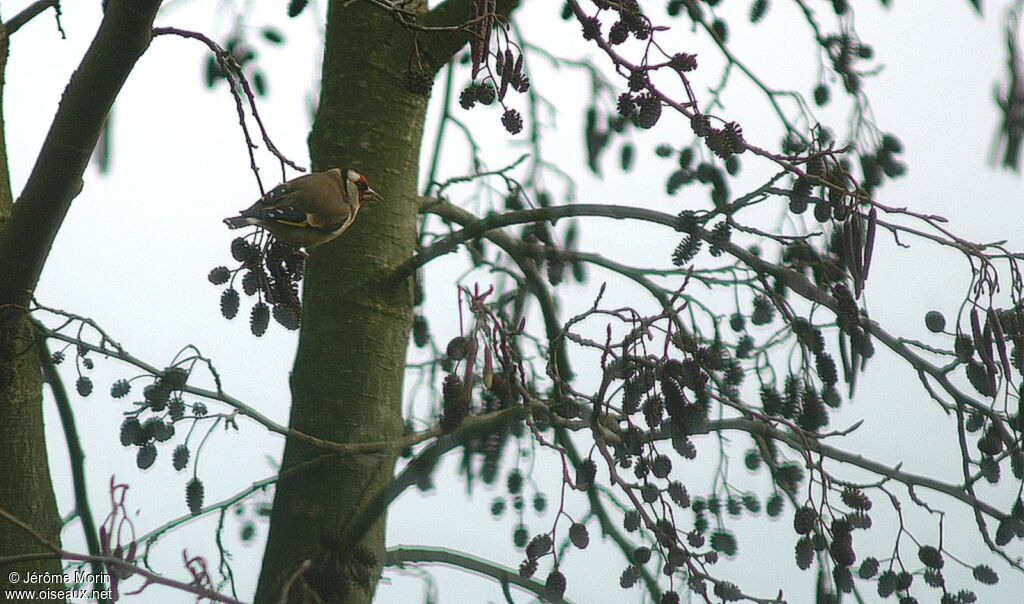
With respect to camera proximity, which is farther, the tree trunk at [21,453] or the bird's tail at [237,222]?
the tree trunk at [21,453]

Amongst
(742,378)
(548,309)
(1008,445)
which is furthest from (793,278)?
(548,309)

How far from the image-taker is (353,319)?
6.03 ft

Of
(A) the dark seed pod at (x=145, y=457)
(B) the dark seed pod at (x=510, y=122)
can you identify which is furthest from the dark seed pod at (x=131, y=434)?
(B) the dark seed pod at (x=510, y=122)

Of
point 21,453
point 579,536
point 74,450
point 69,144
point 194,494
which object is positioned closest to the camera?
point 69,144

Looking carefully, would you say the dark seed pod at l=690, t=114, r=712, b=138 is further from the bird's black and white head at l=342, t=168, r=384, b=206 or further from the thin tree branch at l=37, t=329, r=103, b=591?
the thin tree branch at l=37, t=329, r=103, b=591

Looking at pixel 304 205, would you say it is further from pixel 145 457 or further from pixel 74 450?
pixel 74 450

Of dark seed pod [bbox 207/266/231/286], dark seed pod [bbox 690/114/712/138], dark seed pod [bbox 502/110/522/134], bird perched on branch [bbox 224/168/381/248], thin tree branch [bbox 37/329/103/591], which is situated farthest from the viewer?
thin tree branch [bbox 37/329/103/591]

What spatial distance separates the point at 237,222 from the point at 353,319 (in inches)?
19.2

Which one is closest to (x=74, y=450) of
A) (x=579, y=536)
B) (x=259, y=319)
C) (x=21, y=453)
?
(x=21, y=453)

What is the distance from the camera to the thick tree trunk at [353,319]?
1742 mm

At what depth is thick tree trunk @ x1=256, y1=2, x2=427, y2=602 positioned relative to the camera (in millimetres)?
1742

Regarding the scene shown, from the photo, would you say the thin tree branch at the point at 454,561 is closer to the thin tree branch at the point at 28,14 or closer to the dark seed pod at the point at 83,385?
the dark seed pod at the point at 83,385

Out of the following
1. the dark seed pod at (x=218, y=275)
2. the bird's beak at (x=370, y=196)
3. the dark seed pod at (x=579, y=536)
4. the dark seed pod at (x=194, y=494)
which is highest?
the bird's beak at (x=370, y=196)

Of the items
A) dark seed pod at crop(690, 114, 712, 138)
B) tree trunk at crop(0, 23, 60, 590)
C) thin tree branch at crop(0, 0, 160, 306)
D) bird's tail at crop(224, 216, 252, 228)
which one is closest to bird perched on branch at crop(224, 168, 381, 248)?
bird's tail at crop(224, 216, 252, 228)
